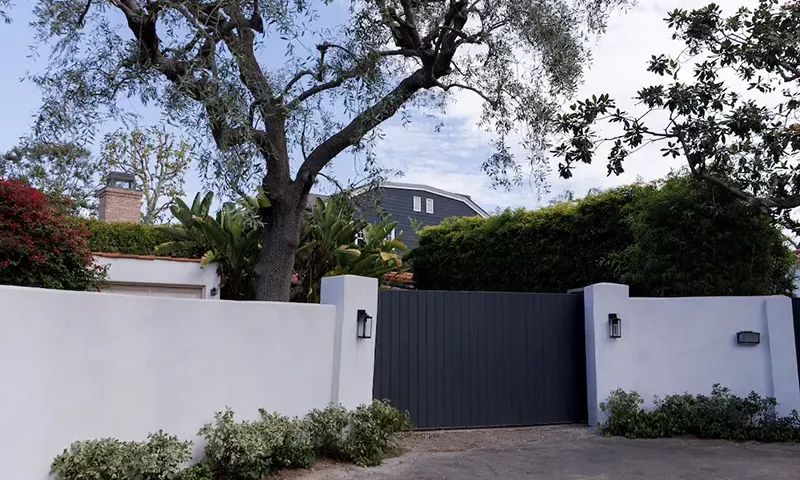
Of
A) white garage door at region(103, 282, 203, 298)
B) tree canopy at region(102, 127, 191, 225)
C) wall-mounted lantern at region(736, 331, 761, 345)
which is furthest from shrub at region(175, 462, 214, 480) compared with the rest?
tree canopy at region(102, 127, 191, 225)

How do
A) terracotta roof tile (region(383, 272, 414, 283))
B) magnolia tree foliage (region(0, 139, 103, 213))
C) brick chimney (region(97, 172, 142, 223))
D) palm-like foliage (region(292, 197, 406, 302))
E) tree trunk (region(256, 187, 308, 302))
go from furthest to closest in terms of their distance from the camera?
magnolia tree foliage (region(0, 139, 103, 213)) < brick chimney (region(97, 172, 142, 223)) < terracotta roof tile (region(383, 272, 414, 283)) < palm-like foliage (region(292, 197, 406, 302)) < tree trunk (region(256, 187, 308, 302))

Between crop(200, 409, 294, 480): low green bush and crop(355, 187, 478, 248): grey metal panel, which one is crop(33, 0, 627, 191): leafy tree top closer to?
crop(200, 409, 294, 480): low green bush

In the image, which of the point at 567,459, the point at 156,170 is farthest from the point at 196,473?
the point at 156,170

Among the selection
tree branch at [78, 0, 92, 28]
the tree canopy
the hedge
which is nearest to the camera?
tree branch at [78, 0, 92, 28]

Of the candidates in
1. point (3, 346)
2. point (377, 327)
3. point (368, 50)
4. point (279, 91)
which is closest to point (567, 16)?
point (368, 50)

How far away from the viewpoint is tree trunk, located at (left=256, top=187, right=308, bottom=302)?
9.84 m

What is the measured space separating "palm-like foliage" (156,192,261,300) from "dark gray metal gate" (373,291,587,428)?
4991mm

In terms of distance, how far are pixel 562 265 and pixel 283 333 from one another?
6.70 meters

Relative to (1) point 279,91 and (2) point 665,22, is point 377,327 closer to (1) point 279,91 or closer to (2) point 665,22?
(1) point 279,91

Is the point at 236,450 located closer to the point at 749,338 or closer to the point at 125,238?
the point at 749,338

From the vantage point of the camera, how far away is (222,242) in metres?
13.7

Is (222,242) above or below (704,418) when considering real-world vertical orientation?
above

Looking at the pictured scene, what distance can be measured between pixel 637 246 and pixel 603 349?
6.69 ft

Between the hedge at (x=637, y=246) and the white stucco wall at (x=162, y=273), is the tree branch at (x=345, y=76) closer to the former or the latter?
the hedge at (x=637, y=246)
